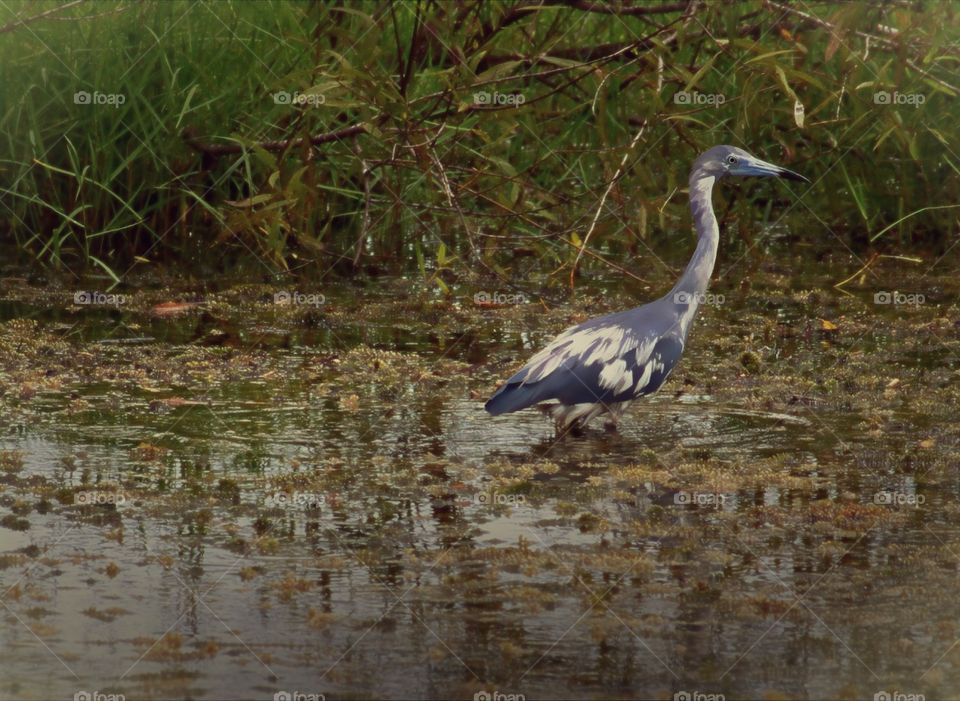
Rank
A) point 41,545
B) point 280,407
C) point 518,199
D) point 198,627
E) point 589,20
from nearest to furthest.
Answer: point 198,627
point 41,545
point 280,407
point 518,199
point 589,20

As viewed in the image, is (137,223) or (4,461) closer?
(4,461)

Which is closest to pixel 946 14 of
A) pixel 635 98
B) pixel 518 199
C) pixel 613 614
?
pixel 635 98

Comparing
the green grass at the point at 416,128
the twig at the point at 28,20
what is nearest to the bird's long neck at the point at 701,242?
the green grass at the point at 416,128

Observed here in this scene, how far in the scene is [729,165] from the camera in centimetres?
730

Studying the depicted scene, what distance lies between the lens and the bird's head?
7246 millimetres

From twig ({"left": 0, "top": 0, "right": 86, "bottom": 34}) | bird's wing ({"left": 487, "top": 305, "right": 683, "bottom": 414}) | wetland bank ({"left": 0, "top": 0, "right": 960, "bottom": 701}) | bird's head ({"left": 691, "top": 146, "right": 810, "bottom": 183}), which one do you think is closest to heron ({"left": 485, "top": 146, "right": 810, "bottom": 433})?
bird's wing ({"left": 487, "top": 305, "right": 683, "bottom": 414})

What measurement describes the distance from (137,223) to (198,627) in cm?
542

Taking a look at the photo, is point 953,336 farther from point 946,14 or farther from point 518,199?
point 518,199

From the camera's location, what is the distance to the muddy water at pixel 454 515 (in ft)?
13.2

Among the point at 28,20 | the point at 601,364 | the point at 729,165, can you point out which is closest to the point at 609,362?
the point at 601,364

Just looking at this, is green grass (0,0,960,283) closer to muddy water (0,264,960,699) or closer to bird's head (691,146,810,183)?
bird's head (691,146,810,183)

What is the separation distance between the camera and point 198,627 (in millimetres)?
4219

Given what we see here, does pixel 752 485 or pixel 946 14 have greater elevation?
pixel 946 14

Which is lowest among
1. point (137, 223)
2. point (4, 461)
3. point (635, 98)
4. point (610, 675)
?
point (610, 675)
